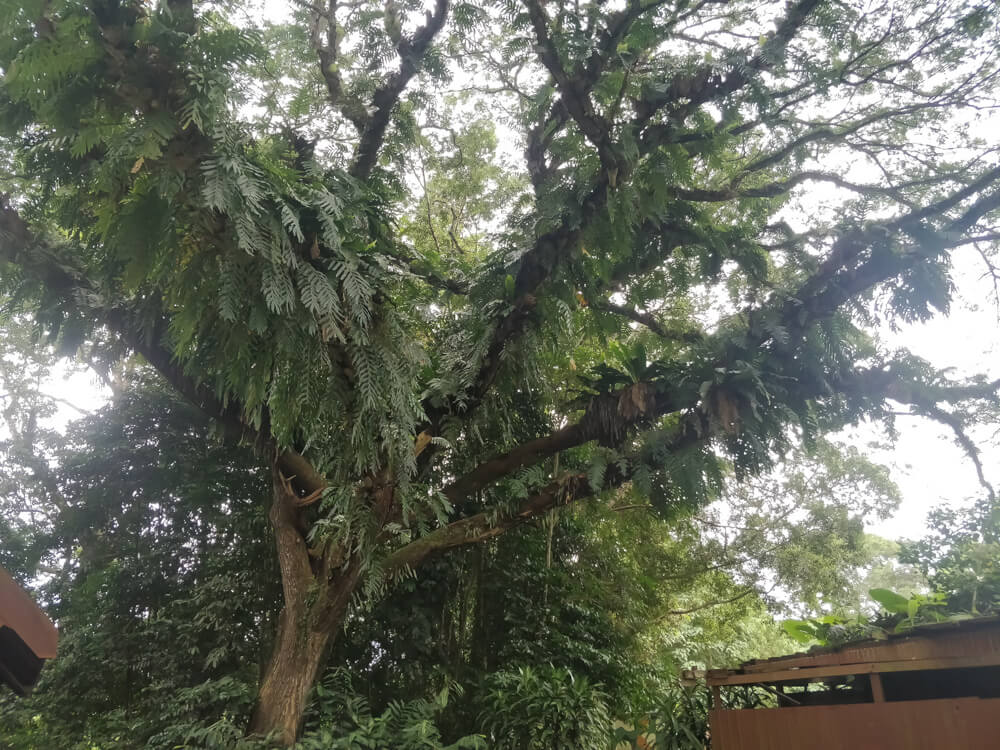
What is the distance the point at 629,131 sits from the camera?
3.55m

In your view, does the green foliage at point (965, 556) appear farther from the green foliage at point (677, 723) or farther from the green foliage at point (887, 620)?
the green foliage at point (677, 723)

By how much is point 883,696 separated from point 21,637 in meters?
4.40

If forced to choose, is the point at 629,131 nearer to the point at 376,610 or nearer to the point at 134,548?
the point at 376,610

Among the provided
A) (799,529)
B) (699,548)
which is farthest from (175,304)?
(799,529)

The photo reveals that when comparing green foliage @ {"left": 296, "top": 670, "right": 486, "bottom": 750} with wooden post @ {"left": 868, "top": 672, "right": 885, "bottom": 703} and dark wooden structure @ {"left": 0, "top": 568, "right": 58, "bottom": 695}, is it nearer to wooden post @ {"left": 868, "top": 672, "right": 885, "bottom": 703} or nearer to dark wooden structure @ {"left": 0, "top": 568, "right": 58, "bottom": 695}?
dark wooden structure @ {"left": 0, "top": 568, "right": 58, "bottom": 695}

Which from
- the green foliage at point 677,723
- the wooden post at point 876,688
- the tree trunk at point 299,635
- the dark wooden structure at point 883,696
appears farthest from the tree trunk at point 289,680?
the wooden post at point 876,688

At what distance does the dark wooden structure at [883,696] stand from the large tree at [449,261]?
1243 millimetres

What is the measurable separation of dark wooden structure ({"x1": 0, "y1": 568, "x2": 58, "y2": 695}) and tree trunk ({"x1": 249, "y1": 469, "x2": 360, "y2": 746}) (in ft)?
6.86

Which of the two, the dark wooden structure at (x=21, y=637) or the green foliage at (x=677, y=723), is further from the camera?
the green foliage at (x=677, y=723)

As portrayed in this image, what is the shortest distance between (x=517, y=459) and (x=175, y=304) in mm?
2665

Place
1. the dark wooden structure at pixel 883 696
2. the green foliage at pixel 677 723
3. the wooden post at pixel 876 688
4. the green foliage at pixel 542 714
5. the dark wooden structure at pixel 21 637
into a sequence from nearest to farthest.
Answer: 1. the dark wooden structure at pixel 21 637
2. the dark wooden structure at pixel 883 696
3. the wooden post at pixel 876 688
4. the green foliage at pixel 542 714
5. the green foliage at pixel 677 723

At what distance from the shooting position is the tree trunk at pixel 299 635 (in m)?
4.38

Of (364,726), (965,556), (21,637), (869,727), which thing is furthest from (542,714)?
(21,637)

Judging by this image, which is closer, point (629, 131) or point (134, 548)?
point (629, 131)
